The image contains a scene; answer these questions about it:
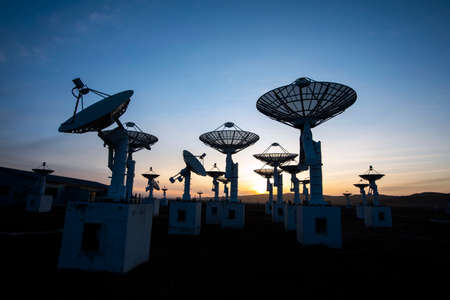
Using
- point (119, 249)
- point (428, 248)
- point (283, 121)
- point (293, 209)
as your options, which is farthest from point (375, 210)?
point (119, 249)

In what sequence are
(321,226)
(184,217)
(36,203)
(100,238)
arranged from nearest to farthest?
(100,238) < (321,226) < (184,217) < (36,203)

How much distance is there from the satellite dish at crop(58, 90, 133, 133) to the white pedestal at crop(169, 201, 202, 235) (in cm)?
1363

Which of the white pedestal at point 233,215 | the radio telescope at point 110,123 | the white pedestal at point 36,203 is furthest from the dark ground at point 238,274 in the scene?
the white pedestal at point 36,203

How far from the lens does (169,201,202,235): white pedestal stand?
24.6 meters

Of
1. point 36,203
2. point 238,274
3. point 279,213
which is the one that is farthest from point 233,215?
point 36,203

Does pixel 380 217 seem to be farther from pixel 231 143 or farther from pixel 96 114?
pixel 96 114

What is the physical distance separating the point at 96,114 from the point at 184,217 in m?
15.9

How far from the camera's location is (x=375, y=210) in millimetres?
34750

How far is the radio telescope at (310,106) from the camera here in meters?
19.4

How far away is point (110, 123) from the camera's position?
12.3 m

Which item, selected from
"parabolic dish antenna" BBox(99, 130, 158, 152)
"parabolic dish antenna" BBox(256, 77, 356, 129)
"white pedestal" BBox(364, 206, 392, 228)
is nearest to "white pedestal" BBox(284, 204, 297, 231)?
"parabolic dish antenna" BBox(256, 77, 356, 129)

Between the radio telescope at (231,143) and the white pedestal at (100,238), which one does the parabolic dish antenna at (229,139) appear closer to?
the radio telescope at (231,143)

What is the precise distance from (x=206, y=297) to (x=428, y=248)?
20.1 m

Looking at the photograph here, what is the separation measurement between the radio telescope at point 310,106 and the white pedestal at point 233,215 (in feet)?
44.9
